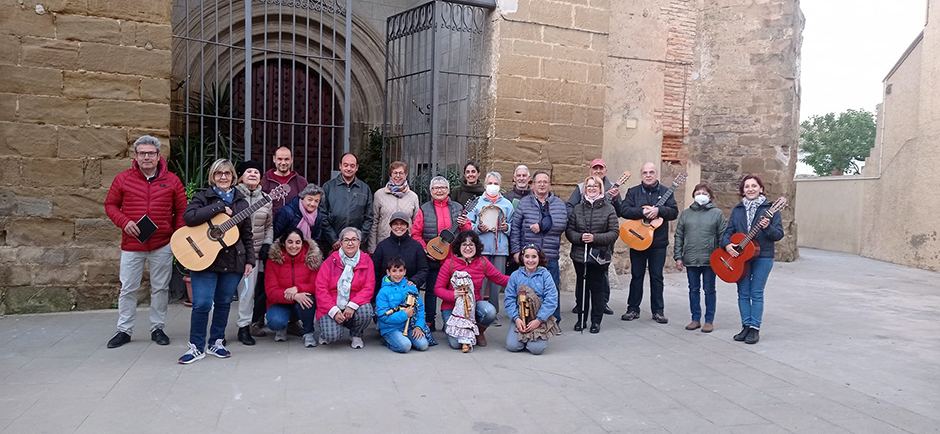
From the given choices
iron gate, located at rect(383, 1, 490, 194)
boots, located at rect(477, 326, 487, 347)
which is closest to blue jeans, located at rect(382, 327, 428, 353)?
boots, located at rect(477, 326, 487, 347)

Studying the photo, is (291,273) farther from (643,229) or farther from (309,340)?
(643,229)

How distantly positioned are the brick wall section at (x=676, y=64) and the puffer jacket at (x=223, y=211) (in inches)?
263

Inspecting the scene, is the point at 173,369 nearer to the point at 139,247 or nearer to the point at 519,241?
the point at 139,247

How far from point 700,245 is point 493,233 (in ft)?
6.02

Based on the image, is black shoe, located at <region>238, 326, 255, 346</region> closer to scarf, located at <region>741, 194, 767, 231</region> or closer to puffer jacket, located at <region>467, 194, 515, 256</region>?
puffer jacket, located at <region>467, 194, 515, 256</region>

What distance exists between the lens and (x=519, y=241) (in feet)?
20.5

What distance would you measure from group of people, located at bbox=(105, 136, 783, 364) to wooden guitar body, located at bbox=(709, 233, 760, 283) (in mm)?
91

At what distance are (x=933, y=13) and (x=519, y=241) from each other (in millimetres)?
10774

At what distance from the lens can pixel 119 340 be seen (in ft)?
16.9

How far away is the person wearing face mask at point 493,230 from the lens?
20.1 feet

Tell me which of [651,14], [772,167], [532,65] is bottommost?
[772,167]

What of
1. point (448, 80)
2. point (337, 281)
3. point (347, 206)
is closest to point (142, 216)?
point (337, 281)

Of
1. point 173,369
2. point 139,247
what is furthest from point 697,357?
point 139,247

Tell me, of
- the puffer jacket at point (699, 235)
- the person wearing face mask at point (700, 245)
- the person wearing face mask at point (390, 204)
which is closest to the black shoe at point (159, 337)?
the person wearing face mask at point (390, 204)
